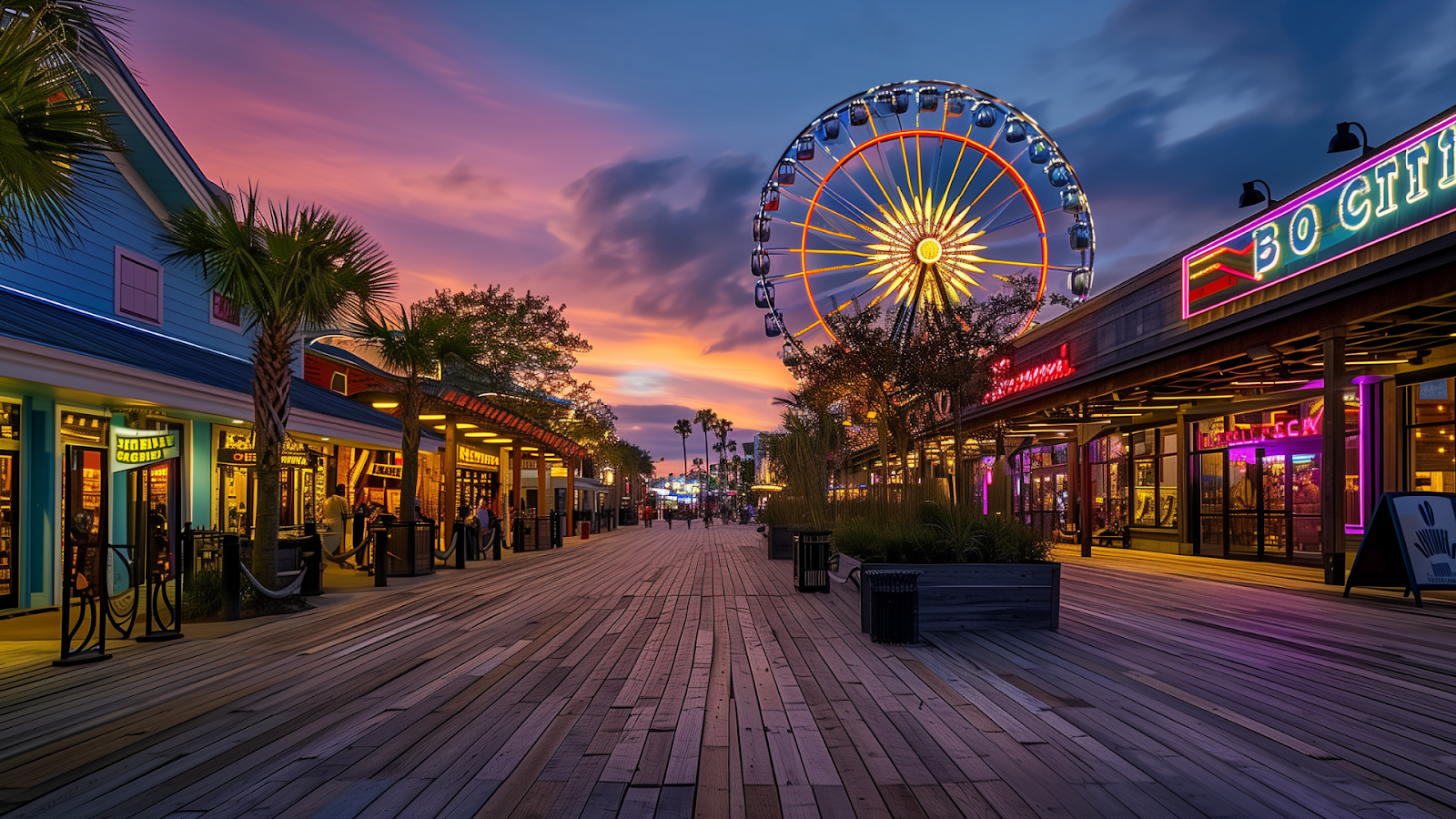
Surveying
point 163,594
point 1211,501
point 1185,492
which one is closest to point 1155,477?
point 1185,492

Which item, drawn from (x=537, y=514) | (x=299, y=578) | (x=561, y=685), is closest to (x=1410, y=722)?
(x=561, y=685)

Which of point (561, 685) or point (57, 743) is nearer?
point (57, 743)

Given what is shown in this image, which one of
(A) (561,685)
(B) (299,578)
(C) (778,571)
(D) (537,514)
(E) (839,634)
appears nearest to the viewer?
(A) (561,685)

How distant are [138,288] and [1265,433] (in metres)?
19.2

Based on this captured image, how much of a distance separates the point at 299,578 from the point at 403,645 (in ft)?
10.3

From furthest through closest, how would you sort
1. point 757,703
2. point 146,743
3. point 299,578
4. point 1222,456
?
point 1222,456
point 299,578
point 757,703
point 146,743

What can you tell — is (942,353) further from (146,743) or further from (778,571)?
(146,743)

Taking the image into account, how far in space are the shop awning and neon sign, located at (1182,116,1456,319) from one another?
1423cm

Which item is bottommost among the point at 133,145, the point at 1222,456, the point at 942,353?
the point at 1222,456

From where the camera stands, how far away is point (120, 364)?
945 centimetres

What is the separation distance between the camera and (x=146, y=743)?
5023mm

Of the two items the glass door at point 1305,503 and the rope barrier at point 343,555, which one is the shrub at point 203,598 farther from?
the glass door at point 1305,503

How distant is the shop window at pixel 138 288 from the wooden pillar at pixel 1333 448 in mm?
15464

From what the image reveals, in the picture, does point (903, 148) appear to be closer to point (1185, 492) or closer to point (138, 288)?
point (1185, 492)
